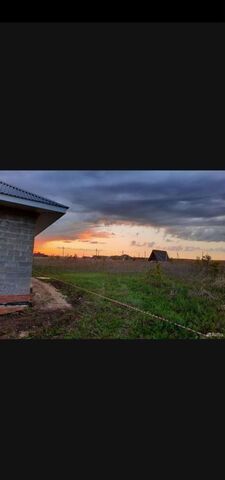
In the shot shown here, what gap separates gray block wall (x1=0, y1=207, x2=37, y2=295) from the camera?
3.74 meters

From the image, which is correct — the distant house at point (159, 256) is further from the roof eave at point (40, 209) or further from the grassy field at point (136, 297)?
the roof eave at point (40, 209)

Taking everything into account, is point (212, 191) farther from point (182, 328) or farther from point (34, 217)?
point (34, 217)

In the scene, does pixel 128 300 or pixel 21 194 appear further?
→ pixel 128 300

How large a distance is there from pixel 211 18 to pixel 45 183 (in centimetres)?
225

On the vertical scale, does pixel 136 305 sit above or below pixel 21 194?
below

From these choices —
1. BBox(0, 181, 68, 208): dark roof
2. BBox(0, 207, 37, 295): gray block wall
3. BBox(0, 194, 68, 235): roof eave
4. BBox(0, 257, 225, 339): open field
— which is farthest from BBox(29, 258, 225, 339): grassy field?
BBox(0, 181, 68, 208): dark roof

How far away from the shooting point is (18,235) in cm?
384

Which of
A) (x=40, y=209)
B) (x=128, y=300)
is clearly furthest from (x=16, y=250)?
(x=128, y=300)

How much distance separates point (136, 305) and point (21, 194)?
1.74 metres

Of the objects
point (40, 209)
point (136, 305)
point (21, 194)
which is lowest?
point (136, 305)

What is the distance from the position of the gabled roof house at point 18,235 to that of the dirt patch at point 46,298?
0.26 ft

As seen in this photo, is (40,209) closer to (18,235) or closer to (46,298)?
(18,235)

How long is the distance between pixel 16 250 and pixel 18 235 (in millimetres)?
166
